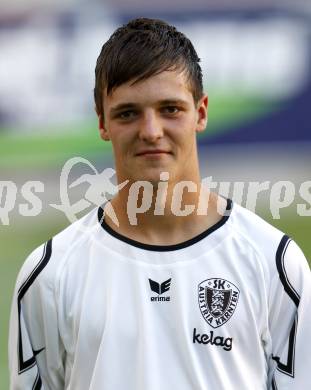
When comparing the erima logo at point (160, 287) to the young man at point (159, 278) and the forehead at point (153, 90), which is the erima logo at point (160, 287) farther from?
the forehead at point (153, 90)

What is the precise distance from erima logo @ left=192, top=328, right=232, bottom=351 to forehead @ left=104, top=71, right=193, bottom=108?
2.11 ft

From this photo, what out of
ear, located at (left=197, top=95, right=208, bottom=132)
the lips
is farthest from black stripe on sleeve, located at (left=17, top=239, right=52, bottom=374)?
ear, located at (left=197, top=95, right=208, bottom=132)

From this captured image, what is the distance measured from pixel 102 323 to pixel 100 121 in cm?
59

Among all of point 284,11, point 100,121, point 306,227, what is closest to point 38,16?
point 284,11

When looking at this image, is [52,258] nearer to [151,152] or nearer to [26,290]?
[26,290]

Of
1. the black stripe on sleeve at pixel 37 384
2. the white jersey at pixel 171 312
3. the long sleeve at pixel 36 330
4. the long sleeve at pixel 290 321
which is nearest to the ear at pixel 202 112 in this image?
the white jersey at pixel 171 312

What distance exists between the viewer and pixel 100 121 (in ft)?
9.06

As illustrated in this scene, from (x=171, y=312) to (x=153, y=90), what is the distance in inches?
24.0

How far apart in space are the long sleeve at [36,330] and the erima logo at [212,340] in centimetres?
40

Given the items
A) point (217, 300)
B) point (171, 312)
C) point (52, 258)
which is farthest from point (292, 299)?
point (52, 258)

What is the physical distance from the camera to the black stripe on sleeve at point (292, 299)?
2.60 meters

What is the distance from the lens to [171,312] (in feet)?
8.55

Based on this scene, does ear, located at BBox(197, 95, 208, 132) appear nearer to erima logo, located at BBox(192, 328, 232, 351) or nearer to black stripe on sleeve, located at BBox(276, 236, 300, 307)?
black stripe on sleeve, located at BBox(276, 236, 300, 307)

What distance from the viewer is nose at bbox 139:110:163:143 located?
8.21 ft
